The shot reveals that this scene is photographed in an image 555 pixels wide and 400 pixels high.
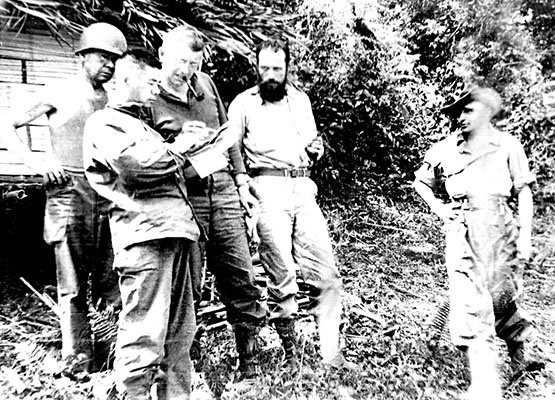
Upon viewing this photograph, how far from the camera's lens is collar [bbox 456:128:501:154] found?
9.95 feet

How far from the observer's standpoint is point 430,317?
157 inches

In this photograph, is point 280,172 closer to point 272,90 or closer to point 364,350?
point 272,90

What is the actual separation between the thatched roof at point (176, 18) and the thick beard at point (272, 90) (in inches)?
37.8

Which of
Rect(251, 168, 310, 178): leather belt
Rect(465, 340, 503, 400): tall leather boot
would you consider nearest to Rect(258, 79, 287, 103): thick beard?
Rect(251, 168, 310, 178): leather belt

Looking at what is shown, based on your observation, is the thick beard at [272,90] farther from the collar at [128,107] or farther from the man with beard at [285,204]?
the collar at [128,107]

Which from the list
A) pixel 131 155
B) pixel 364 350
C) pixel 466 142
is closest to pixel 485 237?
pixel 466 142

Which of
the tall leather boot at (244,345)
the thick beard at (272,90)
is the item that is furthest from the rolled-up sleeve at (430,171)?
the tall leather boot at (244,345)

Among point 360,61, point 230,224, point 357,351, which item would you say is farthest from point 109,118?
point 360,61

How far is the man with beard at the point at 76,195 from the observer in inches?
118

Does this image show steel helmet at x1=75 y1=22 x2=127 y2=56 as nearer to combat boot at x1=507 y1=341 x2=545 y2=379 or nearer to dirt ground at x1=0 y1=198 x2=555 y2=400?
dirt ground at x1=0 y1=198 x2=555 y2=400

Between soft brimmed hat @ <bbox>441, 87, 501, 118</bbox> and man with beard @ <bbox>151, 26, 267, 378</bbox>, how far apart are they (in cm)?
112

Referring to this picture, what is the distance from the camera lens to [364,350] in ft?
11.2

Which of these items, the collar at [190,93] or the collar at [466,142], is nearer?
the collar at [190,93]

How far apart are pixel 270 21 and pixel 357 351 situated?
8.27 feet
